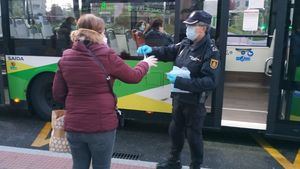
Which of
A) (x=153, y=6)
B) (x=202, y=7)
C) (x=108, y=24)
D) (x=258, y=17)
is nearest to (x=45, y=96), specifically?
(x=108, y=24)

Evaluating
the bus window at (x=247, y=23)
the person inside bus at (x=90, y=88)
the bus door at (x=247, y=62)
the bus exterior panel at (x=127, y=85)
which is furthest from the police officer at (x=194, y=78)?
the bus window at (x=247, y=23)

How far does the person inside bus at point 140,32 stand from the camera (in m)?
4.93

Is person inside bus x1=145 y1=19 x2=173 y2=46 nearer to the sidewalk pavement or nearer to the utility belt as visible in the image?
the utility belt

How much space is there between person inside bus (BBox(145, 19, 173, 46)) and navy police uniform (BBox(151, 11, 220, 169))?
0.90 m

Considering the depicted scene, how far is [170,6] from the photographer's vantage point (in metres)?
4.73

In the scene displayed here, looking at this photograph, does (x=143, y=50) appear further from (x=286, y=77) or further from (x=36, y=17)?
(x=36, y=17)

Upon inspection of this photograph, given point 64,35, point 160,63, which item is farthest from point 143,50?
point 64,35

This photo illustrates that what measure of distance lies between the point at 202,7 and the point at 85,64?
8.37ft

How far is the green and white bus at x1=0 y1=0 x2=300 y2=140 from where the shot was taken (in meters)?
4.52

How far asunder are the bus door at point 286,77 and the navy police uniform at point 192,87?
3.96ft

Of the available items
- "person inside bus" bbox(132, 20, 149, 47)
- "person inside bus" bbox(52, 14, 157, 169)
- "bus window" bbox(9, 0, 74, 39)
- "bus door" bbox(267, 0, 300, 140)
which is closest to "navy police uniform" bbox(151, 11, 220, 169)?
"person inside bus" bbox(52, 14, 157, 169)

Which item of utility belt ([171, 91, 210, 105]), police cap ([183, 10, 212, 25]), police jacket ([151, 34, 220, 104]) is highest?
police cap ([183, 10, 212, 25])

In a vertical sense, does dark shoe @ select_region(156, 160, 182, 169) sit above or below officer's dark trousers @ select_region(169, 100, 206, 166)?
below

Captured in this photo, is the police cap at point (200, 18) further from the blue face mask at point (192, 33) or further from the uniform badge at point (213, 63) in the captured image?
the uniform badge at point (213, 63)
